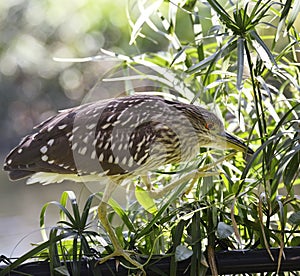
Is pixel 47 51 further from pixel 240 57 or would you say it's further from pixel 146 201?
pixel 240 57

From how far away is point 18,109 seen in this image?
4008 millimetres

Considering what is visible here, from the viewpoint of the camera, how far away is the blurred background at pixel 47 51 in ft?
13.1

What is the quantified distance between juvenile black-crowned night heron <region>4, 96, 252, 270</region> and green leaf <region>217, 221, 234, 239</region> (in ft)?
0.65

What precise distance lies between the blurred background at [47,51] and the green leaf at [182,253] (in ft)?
8.40

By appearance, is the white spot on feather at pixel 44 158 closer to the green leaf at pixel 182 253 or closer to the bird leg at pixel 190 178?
the bird leg at pixel 190 178

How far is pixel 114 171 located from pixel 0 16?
3.76m

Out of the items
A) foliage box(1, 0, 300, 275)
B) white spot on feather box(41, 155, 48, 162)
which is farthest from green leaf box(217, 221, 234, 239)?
white spot on feather box(41, 155, 48, 162)

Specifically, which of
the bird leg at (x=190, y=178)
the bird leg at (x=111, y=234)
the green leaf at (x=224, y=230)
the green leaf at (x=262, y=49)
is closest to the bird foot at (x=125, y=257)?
the bird leg at (x=111, y=234)

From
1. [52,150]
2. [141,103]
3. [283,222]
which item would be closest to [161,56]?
[141,103]

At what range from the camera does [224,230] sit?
970 millimetres

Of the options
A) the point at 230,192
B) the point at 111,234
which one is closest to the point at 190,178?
the point at 230,192

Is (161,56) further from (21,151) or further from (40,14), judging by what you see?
(40,14)

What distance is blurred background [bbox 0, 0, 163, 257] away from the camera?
400 cm

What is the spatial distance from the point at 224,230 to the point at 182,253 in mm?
79
